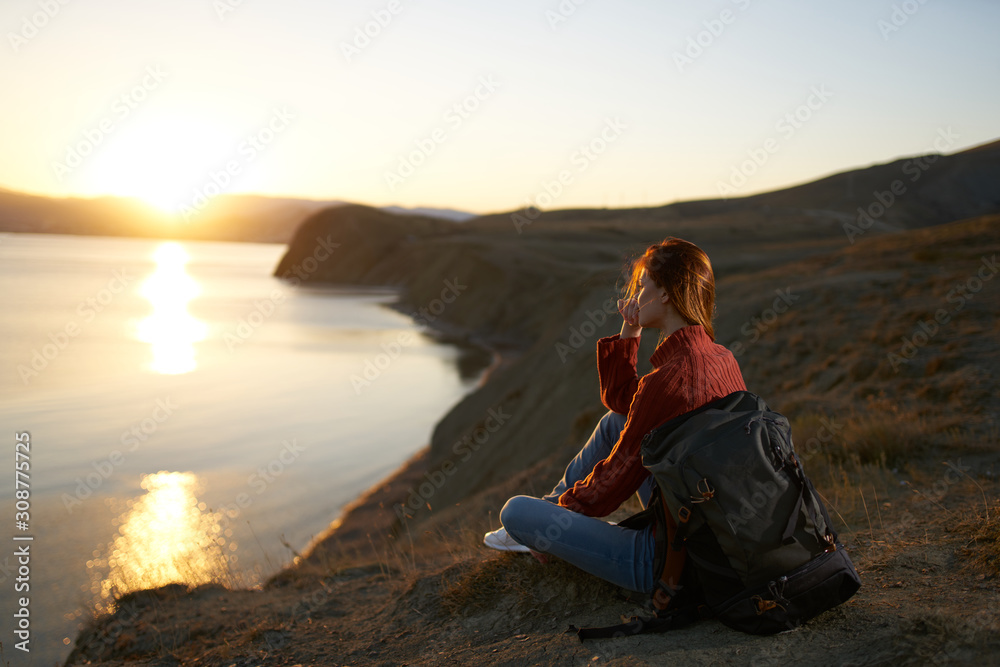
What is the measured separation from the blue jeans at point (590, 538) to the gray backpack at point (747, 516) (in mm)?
259

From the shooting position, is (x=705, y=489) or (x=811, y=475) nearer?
(x=705, y=489)

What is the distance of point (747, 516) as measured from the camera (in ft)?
8.08

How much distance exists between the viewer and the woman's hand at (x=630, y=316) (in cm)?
308

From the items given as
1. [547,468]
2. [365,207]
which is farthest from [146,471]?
[365,207]

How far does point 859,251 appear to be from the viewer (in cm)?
2034

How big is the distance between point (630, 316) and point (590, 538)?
3.51 feet

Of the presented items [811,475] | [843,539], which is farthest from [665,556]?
[811,475]

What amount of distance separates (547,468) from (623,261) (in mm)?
7203

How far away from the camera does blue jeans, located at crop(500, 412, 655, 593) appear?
9.74 ft

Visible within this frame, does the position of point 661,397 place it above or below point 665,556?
above

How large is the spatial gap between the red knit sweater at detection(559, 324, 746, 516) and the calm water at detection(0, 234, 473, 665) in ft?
13.2

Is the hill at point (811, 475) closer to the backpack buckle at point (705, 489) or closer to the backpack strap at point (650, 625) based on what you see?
the backpack strap at point (650, 625)

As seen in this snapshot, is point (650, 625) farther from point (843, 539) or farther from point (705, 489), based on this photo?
point (843, 539)

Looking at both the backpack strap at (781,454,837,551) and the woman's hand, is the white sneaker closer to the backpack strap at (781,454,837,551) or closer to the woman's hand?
the woman's hand
